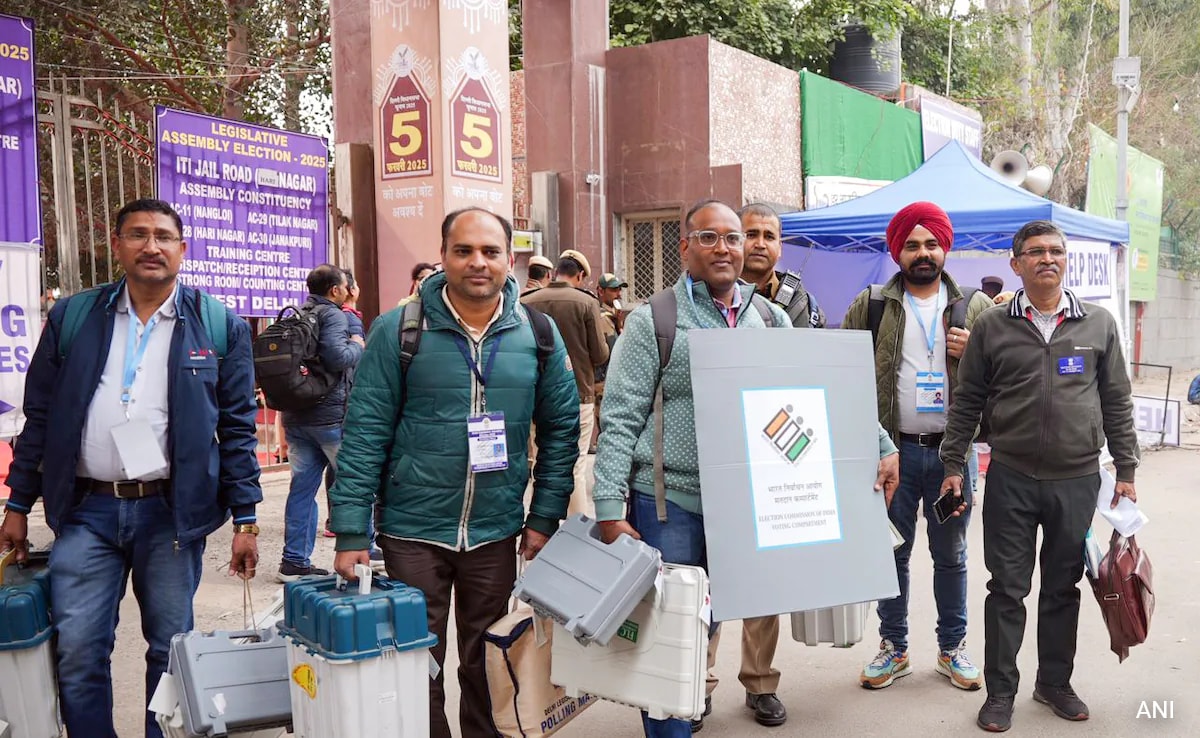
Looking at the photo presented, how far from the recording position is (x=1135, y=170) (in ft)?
65.3

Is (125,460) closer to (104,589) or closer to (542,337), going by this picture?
(104,589)

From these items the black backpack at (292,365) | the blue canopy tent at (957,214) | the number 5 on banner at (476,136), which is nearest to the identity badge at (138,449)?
the black backpack at (292,365)

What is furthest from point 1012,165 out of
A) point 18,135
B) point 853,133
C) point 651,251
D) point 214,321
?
point 214,321

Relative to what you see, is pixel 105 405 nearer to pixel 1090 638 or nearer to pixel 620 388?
pixel 620 388

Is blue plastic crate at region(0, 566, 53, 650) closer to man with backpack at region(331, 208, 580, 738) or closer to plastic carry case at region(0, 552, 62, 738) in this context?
plastic carry case at region(0, 552, 62, 738)

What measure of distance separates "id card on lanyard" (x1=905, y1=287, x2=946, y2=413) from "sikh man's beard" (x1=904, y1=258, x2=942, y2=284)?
0.15 metres

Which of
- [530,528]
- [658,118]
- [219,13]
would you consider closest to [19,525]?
[530,528]

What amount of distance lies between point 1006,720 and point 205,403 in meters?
3.34

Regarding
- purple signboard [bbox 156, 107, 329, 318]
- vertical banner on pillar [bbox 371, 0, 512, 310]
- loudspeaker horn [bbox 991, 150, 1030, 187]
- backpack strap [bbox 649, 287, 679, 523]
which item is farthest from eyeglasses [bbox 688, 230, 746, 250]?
loudspeaker horn [bbox 991, 150, 1030, 187]

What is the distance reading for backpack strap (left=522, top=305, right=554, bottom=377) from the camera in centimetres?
352

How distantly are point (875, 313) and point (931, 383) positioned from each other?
40 centimetres

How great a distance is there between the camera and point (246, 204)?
8523mm

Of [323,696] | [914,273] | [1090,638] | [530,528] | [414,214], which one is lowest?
[1090,638]

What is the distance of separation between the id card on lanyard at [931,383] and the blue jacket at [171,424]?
9.35 ft
